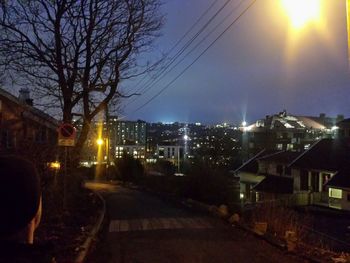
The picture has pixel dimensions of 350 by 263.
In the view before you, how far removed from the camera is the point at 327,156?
151 ft

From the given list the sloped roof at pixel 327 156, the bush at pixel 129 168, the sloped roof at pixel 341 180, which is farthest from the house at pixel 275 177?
the bush at pixel 129 168

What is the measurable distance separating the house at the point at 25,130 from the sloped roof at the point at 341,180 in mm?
21282

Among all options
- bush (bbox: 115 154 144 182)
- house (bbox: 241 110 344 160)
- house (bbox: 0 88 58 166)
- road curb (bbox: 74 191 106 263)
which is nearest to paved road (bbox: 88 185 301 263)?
road curb (bbox: 74 191 106 263)

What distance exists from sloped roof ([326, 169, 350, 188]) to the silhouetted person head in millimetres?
37551

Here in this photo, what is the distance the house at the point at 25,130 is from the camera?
12.1 metres

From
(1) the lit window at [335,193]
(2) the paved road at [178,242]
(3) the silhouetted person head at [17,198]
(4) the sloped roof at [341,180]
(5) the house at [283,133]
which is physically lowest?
(1) the lit window at [335,193]

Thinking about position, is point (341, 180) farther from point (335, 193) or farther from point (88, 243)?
point (88, 243)

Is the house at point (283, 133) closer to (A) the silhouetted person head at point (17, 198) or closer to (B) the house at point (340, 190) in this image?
(B) the house at point (340, 190)

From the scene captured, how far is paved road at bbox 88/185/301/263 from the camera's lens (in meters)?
10.5

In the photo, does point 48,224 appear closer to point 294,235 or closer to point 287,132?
point 294,235

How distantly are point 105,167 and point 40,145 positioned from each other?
160 ft

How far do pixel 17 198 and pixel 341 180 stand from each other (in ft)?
128

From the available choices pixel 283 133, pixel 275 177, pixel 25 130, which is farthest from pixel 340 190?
pixel 283 133

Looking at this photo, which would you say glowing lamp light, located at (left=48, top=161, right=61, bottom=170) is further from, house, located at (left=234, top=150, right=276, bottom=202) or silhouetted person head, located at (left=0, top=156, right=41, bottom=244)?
house, located at (left=234, top=150, right=276, bottom=202)
